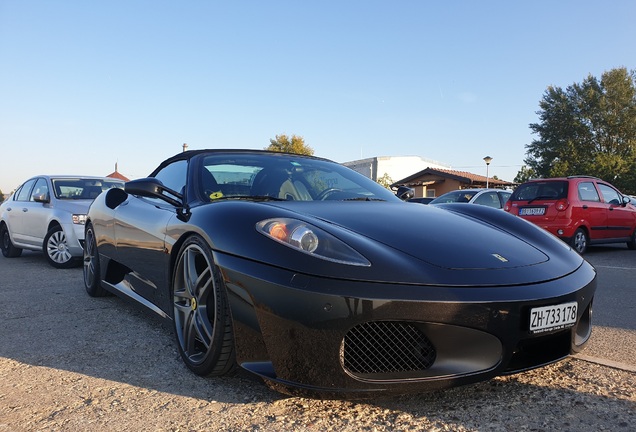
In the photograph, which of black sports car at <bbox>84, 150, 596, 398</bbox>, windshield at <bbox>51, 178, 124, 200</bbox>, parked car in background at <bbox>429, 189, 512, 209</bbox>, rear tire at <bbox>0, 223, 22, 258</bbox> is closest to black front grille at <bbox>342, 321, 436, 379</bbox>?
black sports car at <bbox>84, 150, 596, 398</bbox>

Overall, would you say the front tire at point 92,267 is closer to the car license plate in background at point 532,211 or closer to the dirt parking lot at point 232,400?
the dirt parking lot at point 232,400

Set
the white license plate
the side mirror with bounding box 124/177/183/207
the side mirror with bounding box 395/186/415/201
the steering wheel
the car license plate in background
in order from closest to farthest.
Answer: the white license plate < the side mirror with bounding box 124/177/183/207 < the steering wheel < the side mirror with bounding box 395/186/415/201 < the car license plate in background

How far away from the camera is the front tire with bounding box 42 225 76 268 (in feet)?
22.6

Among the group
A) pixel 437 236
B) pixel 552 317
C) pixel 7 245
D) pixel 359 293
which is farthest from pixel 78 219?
pixel 552 317

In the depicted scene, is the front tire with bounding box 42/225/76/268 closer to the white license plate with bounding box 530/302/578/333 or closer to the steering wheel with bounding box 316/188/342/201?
the steering wheel with bounding box 316/188/342/201

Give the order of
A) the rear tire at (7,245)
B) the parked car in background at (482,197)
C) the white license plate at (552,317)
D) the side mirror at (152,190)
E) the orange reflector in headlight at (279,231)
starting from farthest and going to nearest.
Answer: the parked car in background at (482,197)
the rear tire at (7,245)
the side mirror at (152,190)
the orange reflector in headlight at (279,231)
the white license plate at (552,317)

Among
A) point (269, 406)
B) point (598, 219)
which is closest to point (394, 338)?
point (269, 406)

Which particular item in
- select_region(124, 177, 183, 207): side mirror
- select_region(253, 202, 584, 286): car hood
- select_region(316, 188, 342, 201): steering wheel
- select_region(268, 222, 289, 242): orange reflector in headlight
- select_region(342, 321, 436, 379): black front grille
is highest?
select_region(124, 177, 183, 207): side mirror

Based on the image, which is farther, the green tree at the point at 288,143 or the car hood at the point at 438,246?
the green tree at the point at 288,143

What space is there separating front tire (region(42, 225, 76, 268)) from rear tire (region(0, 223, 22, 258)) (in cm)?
165

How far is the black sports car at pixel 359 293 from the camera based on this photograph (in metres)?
2.01

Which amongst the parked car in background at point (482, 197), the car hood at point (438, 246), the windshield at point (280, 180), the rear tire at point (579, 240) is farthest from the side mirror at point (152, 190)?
the parked car in background at point (482, 197)

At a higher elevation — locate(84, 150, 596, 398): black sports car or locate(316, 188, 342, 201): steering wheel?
locate(316, 188, 342, 201): steering wheel

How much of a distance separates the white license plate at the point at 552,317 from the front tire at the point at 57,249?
20.2 feet
